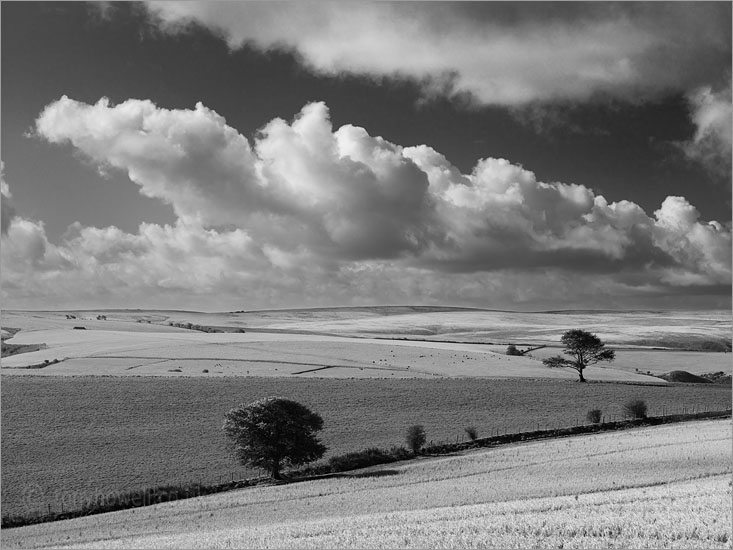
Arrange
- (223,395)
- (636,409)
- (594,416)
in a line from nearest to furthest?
1. (594,416)
2. (636,409)
3. (223,395)

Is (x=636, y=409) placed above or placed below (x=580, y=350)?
below

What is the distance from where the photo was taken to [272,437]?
49.8 metres

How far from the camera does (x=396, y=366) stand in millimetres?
93188

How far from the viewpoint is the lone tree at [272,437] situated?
4934 centimetres

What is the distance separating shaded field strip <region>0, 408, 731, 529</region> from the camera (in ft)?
127

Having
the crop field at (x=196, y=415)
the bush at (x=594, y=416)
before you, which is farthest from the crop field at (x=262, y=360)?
the bush at (x=594, y=416)

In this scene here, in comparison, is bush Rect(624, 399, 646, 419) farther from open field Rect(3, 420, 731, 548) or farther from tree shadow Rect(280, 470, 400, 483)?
tree shadow Rect(280, 470, 400, 483)

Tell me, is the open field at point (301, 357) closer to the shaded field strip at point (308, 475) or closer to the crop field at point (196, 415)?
the crop field at point (196, 415)

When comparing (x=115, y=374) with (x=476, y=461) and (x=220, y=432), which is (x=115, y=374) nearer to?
(x=220, y=432)

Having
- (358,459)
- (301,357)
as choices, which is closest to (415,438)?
(358,459)

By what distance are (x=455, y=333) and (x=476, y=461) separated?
117305 mm

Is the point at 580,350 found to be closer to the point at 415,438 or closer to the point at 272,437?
the point at 415,438

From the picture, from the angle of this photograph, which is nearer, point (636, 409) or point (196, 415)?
point (196, 415)

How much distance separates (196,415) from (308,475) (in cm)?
1798
